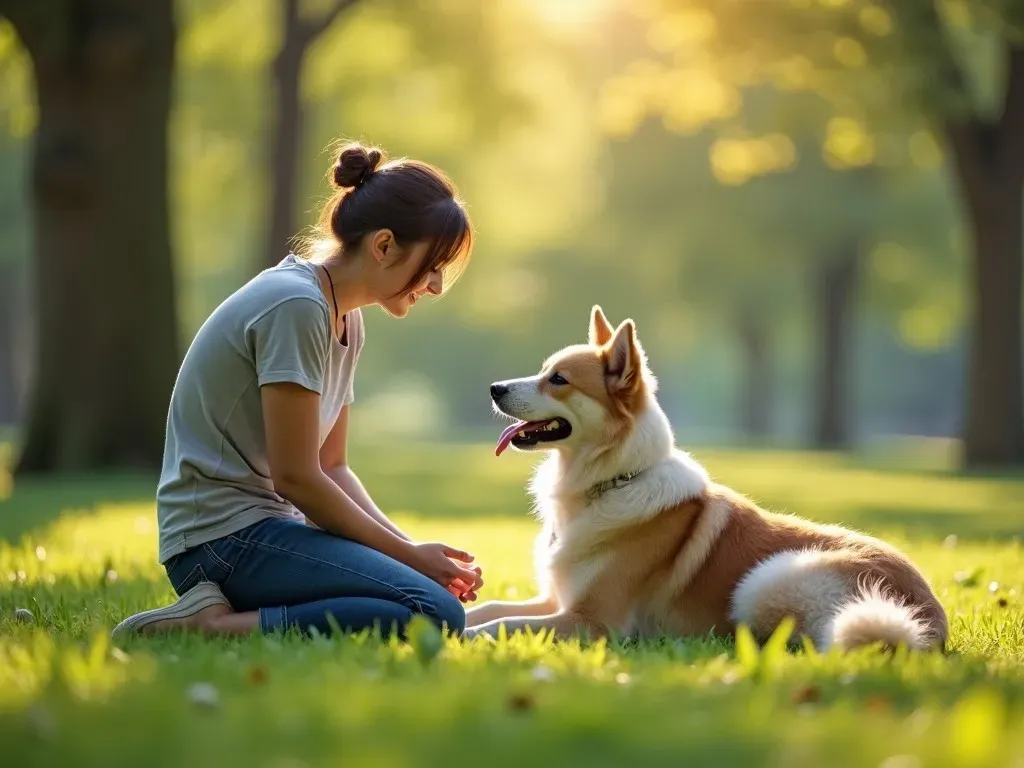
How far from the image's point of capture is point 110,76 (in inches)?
506

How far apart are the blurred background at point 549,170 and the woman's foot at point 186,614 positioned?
2.43 m

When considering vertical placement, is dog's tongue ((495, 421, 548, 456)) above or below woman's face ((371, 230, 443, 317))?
below

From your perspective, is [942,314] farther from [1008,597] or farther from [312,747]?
[312,747]

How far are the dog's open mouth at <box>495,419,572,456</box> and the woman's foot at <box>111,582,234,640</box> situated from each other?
1.37m

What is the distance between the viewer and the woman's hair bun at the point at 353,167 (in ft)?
14.8

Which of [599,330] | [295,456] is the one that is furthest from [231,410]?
[599,330]

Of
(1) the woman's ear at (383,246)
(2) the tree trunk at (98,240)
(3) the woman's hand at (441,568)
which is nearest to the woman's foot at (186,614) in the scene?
(3) the woman's hand at (441,568)

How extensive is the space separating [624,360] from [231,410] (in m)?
1.62

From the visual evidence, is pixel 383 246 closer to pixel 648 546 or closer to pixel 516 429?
pixel 516 429

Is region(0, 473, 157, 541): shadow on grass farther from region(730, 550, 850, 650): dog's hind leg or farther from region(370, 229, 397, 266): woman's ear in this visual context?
region(730, 550, 850, 650): dog's hind leg

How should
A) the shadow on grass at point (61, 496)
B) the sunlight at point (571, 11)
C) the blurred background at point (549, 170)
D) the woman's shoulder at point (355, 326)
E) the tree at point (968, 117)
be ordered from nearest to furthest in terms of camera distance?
1. the woman's shoulder at point (355, 326)
2. the shadow on grass at point (61, 496)
3. the blurred background at point (549, 170)
4. the tree at point (968, 117)
5. the sunlight at point (571, 11)

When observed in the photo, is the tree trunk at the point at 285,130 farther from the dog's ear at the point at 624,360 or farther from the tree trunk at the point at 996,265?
the dog's ear at the point at 624,360

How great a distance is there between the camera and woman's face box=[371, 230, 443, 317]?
4492 mm

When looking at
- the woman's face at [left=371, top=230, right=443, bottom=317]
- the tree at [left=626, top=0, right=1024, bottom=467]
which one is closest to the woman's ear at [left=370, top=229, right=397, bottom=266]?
the woman's face at [left=371, top=230, right=443, bottom=317]
